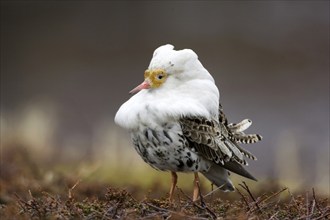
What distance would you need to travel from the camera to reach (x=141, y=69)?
67.8 feet

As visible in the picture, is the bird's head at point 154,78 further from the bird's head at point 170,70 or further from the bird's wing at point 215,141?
the bird's wing at point 215,141

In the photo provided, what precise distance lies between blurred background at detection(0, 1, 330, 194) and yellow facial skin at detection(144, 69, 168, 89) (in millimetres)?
4038

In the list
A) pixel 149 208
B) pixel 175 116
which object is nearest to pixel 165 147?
pixel 175 116

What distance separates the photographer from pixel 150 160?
22.6 feet

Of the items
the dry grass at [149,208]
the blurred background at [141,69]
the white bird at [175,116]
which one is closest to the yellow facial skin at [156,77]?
the white bird at [175,116]

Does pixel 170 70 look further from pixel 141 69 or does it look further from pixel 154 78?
pixel 141 69

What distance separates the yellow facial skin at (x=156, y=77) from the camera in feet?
22.5

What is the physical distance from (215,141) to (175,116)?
42 cm

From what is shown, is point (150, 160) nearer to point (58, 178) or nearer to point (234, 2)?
point (58, 178)

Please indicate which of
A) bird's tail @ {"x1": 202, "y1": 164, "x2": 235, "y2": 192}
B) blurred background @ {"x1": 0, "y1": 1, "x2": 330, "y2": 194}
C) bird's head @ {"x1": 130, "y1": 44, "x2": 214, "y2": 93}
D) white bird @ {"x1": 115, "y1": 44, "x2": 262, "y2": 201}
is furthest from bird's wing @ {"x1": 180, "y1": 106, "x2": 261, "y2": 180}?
blurred background @ {"x1": 0, "y1": 1, "x2": 330, "y2": 194}

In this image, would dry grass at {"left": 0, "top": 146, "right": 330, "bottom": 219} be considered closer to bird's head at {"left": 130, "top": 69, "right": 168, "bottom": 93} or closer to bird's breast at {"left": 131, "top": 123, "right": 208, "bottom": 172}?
Result: bird's breast at {"left": 131, "top": 123, "right": 208, "bottom": 172}

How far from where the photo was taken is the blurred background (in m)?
12.5

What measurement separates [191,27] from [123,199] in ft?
56.4

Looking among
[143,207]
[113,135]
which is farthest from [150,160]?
[113,135]
